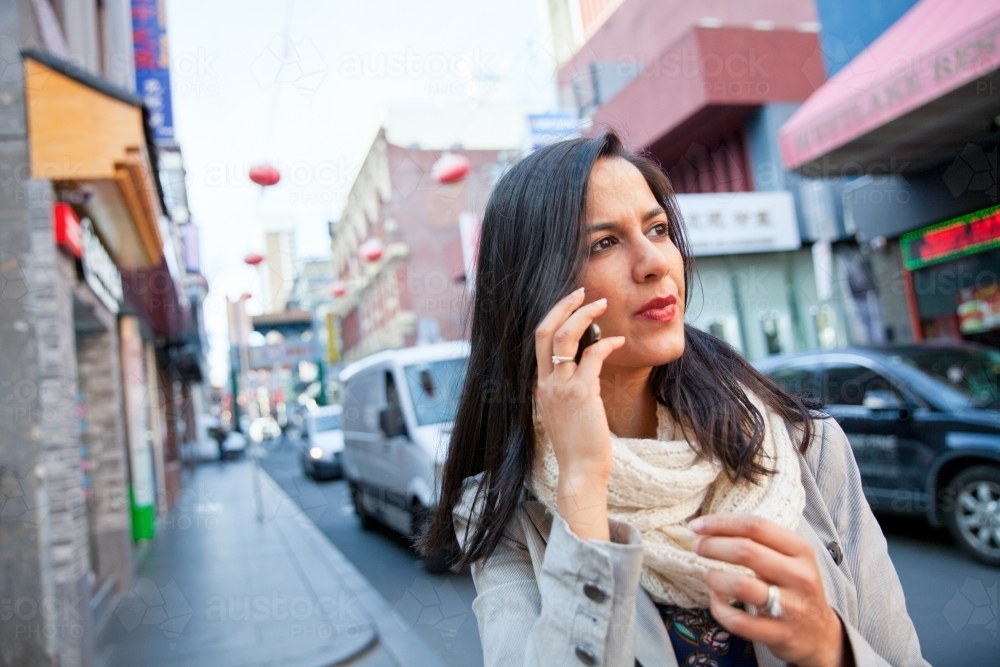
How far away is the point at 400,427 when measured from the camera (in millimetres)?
7203

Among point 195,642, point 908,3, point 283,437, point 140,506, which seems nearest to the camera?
point 195,642

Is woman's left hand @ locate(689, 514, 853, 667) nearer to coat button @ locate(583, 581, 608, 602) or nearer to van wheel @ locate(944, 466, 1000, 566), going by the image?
coat button @ locate(583, 581, 608, 602)

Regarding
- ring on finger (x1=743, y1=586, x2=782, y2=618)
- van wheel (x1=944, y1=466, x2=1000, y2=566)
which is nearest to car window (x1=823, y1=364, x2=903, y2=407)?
van wheel (x1=944, y1=466, x2=1000, y2=566)

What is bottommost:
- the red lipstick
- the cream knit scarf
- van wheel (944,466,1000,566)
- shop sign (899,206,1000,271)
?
van wheel (944,466,1000,566)

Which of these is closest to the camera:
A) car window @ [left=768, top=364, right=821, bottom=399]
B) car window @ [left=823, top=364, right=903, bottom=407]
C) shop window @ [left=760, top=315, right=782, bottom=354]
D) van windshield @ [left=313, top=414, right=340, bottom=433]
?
car window @ [left=823, top=364, right=903, bottom=407]

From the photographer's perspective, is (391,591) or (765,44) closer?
(391,591)

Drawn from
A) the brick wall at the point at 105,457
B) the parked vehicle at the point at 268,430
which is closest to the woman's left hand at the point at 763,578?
the brick wall at the point at 105,457

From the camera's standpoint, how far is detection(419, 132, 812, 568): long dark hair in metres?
1.30

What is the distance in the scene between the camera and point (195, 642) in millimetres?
5160

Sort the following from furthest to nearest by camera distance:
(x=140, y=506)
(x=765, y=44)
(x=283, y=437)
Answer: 1. (x=283, y=437)
2. (x=765, y=44)
3. (x=140, y=506)

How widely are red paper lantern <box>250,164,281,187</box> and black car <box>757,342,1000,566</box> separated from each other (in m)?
4.76

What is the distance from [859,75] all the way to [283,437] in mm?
35481

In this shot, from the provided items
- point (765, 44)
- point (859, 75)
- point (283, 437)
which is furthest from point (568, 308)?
point (283, 437)

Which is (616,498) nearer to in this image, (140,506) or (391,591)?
(391,591)
